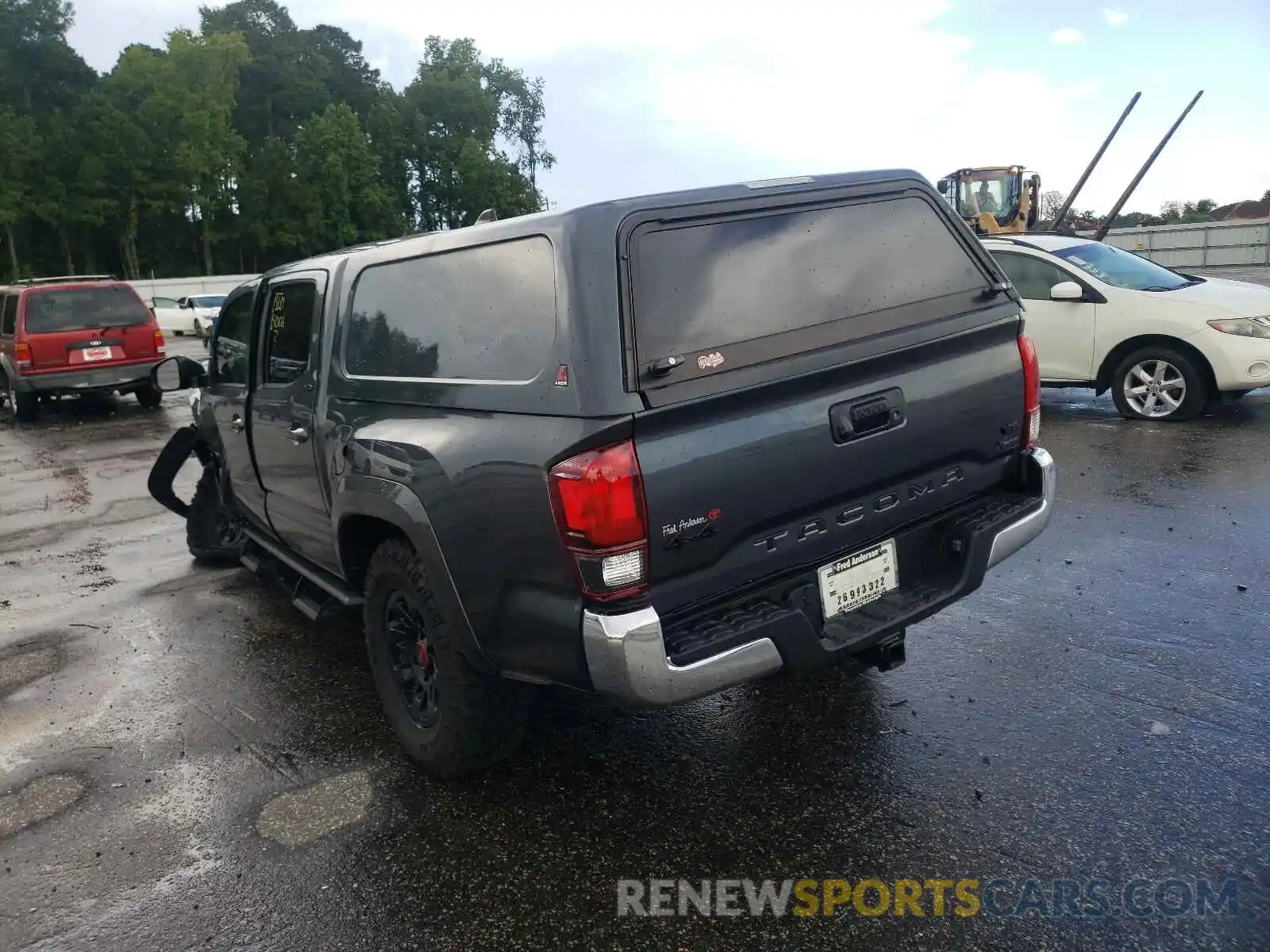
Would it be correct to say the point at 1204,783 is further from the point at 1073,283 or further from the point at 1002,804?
the point at 1073,283

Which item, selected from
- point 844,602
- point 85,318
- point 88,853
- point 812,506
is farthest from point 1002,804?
point 85,318

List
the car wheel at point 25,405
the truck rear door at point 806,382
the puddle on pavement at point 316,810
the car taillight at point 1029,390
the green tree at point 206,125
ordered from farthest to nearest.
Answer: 1. the green tree at point 206,125
2. the car wheel at point 25,405
3. the car taillight at point 1029,390
4. the puddle on pavement at point 316,810
5. the truck rear door at point 806,382

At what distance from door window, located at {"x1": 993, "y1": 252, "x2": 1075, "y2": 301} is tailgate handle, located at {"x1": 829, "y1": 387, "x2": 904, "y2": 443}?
6.74m

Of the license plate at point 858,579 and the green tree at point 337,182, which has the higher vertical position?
the green tree at point 337,182

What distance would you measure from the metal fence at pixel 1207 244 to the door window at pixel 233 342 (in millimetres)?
30235

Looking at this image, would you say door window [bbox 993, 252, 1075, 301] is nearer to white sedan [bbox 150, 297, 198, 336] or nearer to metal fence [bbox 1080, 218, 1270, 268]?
metal fence [bbox 1080, 218, 1270, 268]

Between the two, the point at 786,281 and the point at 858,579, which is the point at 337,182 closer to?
the point at 786,281

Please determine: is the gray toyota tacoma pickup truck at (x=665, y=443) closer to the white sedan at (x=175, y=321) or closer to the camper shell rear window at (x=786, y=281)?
the camper shell rear window at (x=786, y=281)

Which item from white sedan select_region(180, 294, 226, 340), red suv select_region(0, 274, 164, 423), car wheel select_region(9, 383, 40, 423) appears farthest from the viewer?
white sedan select_region(180, 294, 226, 340)

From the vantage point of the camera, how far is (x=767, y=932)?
261 cm

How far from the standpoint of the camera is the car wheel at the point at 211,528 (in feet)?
20.9

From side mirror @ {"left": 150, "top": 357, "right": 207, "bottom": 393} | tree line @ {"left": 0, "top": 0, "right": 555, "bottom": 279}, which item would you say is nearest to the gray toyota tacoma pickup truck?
side mirror @ {"left": 150, "top": 357, "right": 207, "bottom": 393}

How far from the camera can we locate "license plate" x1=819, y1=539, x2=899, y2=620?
120 inches

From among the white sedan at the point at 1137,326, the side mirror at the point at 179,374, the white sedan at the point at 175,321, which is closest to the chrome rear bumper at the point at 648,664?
the side mirror at the point at 179,374
